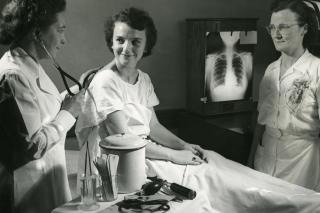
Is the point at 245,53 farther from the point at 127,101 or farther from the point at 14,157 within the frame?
the point at 14,157

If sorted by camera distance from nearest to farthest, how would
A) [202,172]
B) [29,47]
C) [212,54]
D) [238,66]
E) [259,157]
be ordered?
[29,47]
[202,172]
[259,157]
[212,54]
[238,66]

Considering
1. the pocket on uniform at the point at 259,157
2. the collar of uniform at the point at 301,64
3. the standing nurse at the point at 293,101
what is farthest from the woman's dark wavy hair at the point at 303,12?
→ the pocket on uniform at the point at 259,157

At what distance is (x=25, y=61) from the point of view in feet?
5.26

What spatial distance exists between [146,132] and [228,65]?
1.38m

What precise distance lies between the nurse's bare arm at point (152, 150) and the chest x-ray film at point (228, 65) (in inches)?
49.3

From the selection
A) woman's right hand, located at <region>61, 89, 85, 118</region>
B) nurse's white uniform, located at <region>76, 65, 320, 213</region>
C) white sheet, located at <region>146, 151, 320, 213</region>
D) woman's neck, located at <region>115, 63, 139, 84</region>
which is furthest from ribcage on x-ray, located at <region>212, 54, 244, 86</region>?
woman's right hand, located at <region>61, 89, 85, 118</region>

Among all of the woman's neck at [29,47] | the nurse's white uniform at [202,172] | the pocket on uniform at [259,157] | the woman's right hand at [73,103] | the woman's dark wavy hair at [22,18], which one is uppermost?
the woman's dark wavy hair at [22,18]

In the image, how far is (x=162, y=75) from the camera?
340 centimetres

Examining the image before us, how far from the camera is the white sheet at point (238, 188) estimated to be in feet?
5.38

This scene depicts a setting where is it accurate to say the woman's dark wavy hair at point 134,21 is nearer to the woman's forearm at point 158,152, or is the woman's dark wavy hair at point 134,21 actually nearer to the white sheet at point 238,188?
the woman's forearm at point 158,152

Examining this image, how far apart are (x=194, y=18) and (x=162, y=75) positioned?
57cm

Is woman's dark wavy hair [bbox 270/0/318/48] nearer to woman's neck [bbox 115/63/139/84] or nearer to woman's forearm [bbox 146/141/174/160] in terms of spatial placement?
woman's neck [bbox 115/63/139/84]

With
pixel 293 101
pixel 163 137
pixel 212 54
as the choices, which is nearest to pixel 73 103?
pixel 163 137

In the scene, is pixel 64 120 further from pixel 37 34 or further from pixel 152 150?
pixel 152 150
